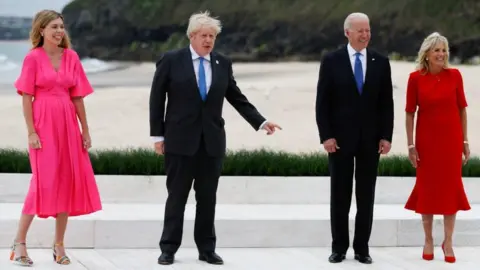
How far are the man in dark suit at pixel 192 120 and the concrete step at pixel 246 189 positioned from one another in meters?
1.32

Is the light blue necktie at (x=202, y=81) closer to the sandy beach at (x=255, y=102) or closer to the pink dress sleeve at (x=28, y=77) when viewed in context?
the pink dress sleeve at (x=28, y=77)

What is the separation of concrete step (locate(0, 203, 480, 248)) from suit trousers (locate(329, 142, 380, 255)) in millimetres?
470

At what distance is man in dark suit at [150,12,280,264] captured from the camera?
192 inches

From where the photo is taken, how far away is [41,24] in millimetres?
4871

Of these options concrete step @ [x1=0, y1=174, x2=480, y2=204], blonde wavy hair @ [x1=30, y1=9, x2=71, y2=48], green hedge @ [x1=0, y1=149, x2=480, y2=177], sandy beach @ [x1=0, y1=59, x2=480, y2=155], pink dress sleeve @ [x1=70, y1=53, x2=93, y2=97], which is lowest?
concrete step @ [x1=0, y1=174, x2=480, y2=204]

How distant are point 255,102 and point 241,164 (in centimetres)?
163

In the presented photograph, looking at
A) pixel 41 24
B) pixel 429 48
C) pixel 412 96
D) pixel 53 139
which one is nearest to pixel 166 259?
pixel 53 139

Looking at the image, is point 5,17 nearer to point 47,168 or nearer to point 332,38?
point 332,38

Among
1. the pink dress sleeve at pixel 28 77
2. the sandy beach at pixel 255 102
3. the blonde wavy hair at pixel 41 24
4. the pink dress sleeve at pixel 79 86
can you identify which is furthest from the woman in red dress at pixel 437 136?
the sandy beach at pixel 255 102

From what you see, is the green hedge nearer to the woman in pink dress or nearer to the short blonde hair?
the woman in pink dress

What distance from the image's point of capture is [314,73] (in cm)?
848

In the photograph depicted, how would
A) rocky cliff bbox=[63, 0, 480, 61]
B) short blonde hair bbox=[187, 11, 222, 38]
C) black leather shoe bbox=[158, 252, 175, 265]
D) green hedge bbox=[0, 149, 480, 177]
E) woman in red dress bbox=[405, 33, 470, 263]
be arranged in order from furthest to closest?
rocky cliff bbox=[63, 0, 480, 61], green hedge bbox=[0, 149, 480, 177], woman in red dress bbox=[405, 33, 470, 263], black leather shoe bbox=[158, 252, 175, 265], short blonde hair bbox=[187, 11, 222, 38]

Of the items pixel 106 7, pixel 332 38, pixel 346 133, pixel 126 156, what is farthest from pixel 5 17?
pixel 346 133

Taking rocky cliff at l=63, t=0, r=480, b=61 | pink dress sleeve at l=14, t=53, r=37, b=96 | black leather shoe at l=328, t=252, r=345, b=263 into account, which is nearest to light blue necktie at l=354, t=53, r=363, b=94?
black leather shoe at l=328, t=252, r=345, b=263
